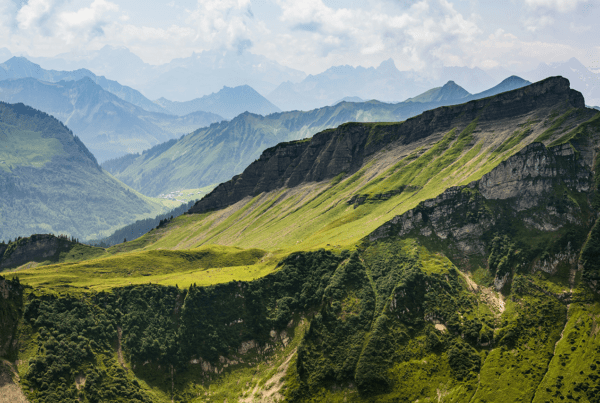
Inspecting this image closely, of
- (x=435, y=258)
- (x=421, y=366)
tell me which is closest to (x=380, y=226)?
(x=435, y=258)

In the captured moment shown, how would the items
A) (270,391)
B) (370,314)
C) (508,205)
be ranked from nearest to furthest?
(270,391), (370,314), (508,205)

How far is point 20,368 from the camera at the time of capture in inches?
4865

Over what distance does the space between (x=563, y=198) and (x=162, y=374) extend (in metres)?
177

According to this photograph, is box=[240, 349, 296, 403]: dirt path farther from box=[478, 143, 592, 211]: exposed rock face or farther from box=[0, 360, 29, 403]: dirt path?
box=[478, 143, 592, 211]: exposed rock face

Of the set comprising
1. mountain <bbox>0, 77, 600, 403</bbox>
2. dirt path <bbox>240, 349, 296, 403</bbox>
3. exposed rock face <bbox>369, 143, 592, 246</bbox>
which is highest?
exposed rock face <bbox>369, 143, 592, 246</bbox>

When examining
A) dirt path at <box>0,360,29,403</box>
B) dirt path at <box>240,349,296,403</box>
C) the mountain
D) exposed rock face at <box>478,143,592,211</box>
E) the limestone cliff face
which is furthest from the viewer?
exposed rock face at <box>478,143,592,211</box>

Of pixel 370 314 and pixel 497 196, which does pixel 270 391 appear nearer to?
pixel 370 314

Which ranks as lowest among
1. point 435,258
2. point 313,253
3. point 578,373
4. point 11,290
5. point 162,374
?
point 578,373

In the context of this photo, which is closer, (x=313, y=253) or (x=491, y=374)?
(x=491, y=374)

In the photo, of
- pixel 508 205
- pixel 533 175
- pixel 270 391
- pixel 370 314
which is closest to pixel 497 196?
pixel 508 205

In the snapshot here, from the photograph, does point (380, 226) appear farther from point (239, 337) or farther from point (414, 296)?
point (239, 337)

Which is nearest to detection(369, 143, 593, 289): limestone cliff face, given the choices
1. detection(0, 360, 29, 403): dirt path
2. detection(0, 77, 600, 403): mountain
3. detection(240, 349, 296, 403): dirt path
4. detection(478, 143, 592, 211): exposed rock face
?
detection(478, 143, 592, 211): exposed rock face

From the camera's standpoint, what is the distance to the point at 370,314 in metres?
158

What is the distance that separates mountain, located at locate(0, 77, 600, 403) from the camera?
130 metres
